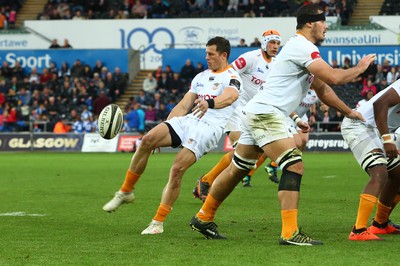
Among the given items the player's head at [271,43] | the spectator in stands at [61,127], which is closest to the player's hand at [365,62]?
the player's head at [271,43]

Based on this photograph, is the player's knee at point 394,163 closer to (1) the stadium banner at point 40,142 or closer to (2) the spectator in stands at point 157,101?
(1) the stadium banner at point 40,142

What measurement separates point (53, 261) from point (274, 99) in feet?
9.49

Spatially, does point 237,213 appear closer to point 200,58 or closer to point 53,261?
point 53,261

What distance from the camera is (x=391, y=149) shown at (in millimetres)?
10133

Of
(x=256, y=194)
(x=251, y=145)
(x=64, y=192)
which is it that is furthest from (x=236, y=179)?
(x=64, y=192)

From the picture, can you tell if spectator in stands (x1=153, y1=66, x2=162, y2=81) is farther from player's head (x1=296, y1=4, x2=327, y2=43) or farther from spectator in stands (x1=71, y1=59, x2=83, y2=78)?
player's head (x1=296, y1=4, x2=327, y2=43)

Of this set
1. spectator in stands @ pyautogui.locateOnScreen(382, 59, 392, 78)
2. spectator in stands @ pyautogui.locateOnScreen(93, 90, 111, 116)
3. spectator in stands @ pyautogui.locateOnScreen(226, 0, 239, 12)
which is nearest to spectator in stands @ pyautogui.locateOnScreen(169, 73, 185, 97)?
spectator in stands @ pyautogui.locateOnScreen(93, 90, 111, 116)

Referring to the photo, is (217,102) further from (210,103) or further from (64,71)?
(64,71)

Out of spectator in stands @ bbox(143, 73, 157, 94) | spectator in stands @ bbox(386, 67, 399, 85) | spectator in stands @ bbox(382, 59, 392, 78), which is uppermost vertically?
spectator in stands @ bbox(382, 59, 392, 78)

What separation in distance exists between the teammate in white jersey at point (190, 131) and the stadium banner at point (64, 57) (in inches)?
1123

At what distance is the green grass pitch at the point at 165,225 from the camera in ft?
28.9

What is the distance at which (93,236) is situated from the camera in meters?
10.7

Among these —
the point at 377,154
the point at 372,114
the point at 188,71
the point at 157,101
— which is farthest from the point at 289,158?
the point at 188,71

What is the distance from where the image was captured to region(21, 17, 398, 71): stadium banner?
37.8 meters
